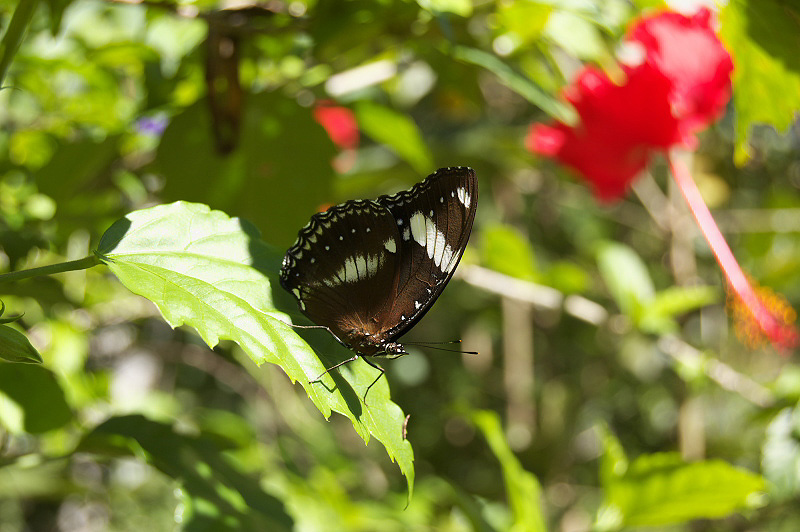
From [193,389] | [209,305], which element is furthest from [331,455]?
[193,389]

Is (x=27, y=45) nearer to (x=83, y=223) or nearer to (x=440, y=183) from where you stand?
(x=83, y=223)

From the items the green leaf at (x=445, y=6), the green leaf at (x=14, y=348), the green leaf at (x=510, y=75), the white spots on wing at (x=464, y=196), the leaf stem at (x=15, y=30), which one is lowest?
the green leaf at (x=14, y=348)

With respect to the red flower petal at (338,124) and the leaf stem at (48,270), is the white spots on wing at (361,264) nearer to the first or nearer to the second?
the leaf stem at (48,270)

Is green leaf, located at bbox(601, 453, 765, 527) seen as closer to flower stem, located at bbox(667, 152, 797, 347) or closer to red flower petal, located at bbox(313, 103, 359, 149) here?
flower stem, located at bbox(667, 152, 797, 347)

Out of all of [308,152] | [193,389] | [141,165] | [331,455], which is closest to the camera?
[308,152]

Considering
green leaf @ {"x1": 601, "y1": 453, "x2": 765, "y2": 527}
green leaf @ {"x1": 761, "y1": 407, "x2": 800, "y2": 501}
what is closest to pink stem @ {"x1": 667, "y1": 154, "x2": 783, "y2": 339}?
green leaf @ {"x1": 761, "y1": 407, "x2": 800, "y2": 501}

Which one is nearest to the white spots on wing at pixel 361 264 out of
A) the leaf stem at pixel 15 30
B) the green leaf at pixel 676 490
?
the leaf stem at pixel 15 30

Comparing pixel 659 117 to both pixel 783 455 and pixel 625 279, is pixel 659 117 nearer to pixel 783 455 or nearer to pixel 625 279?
pixel 625 279
